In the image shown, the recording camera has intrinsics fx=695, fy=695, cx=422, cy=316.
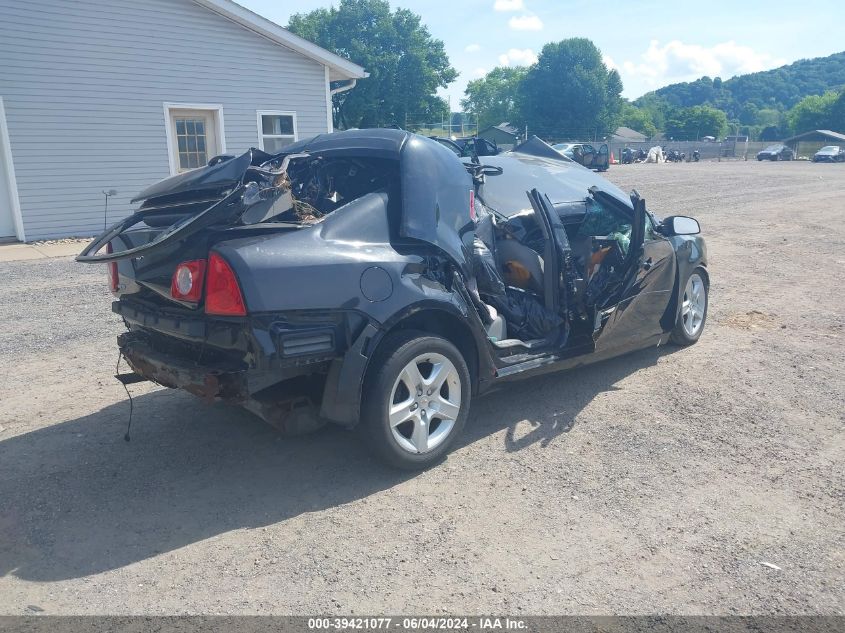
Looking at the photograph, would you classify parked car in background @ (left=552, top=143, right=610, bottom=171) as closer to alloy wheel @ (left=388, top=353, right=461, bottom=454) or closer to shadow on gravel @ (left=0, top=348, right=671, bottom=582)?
shadow on gravel @ (left=0, top=348, right=671, bottom=582)

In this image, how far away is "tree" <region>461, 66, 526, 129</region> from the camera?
4419 inches

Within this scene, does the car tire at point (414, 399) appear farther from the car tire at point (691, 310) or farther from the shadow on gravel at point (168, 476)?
the car tire at point (691, 310)

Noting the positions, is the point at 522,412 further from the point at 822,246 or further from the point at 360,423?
the point at 822,246

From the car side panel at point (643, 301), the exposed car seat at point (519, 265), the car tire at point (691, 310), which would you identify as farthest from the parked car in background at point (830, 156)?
the exposed car seat at point (519, 265)

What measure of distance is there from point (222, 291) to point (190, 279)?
0.24 m

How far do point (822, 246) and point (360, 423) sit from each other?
11410 mm

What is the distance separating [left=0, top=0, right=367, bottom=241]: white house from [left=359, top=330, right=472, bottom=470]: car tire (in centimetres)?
1219

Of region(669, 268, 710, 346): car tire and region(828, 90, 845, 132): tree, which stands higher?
region(828, 90, 845, 132): tree

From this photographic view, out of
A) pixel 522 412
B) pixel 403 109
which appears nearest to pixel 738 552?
pixel 522 412

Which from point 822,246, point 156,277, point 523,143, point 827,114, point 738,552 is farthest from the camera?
point 827,114

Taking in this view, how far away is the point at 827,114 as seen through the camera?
106 m

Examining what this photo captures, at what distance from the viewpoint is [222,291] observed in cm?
332

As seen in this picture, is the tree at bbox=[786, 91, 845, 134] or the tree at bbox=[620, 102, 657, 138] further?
the tree at bbox=[620, 102, 657, 138]

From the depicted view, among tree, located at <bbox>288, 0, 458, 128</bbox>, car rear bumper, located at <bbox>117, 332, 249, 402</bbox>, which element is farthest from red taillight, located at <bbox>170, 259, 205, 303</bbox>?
tree, located at <bbox>288, 0, 458, 128</bbox>
